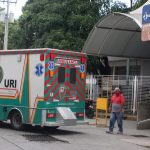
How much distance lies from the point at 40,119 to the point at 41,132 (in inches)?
44.0

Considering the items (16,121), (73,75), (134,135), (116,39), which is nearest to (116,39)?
(116,39)

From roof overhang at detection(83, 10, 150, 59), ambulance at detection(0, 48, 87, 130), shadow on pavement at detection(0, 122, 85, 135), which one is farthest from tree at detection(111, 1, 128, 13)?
shadow on pavement at detection(0, 122, 85, 135)

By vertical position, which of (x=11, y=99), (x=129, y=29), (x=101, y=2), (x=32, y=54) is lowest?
(x=11, y=99)

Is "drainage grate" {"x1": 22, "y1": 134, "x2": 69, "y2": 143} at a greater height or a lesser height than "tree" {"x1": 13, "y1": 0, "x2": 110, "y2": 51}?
lesser

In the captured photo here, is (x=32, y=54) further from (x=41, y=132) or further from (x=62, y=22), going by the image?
(x=62, y=22)

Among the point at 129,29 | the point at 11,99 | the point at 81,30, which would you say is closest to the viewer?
the point at 11,99

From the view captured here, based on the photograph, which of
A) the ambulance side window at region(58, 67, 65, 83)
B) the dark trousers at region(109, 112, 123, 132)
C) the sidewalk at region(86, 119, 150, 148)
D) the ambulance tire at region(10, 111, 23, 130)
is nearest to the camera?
the sidewalk at region(86, 119, 150, 148)

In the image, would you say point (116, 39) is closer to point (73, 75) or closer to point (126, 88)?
point (126, 88)

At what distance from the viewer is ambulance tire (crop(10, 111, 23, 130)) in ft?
57.7

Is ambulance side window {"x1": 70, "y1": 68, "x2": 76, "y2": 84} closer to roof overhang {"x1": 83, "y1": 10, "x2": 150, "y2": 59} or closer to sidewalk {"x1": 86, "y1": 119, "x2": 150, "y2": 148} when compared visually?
sidewalk {"x1": 86, "y1": 119, "x2": 150, "y2": 148}

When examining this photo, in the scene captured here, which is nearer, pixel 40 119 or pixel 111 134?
pixel 40 119

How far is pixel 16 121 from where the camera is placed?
17.8 metres

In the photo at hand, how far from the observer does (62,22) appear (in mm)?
32062

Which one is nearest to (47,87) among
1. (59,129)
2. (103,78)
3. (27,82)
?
(27,82)
